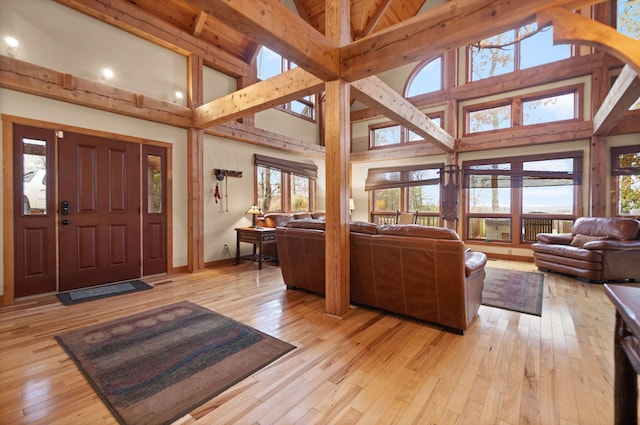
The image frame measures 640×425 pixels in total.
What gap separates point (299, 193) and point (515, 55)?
575 centimetres

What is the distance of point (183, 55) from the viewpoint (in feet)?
15.8

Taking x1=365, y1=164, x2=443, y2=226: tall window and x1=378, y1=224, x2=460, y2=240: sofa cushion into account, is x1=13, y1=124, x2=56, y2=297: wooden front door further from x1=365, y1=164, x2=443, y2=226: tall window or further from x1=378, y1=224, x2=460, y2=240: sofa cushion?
x1=365, y1=164, x2=443, y2=226: tall window

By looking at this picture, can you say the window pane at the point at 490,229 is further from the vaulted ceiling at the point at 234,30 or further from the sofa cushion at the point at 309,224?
the vaulted ceiling at the point at 234,30

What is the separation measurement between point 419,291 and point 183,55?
206 inches

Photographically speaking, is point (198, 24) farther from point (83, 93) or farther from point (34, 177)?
point (34, 177)

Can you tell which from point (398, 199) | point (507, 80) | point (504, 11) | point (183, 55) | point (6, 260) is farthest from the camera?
point (398, 199)

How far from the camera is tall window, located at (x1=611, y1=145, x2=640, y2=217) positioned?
Result: 197 inches

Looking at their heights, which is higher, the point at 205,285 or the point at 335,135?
the point at 335,135

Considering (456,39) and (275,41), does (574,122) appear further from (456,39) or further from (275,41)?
(275,41)

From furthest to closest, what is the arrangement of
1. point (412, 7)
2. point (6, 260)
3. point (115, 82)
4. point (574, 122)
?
point (412, 7), point (574, 122), point (115, 82), point (6, 260)

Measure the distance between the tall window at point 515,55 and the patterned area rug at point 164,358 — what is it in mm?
6534

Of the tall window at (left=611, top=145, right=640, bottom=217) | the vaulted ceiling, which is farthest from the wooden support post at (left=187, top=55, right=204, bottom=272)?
the tall window at (left=611, top=145, right=640, bottom=217)

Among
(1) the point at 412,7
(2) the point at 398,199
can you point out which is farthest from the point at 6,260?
(1) the point at 412,7

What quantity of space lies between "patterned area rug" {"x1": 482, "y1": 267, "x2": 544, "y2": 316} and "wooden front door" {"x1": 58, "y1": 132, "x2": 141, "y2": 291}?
4.97 metres
